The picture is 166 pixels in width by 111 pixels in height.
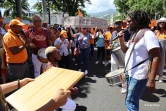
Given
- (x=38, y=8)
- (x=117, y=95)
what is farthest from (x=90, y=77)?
(x=38, y=8)

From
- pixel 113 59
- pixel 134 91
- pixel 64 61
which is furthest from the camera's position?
pixel 64 61

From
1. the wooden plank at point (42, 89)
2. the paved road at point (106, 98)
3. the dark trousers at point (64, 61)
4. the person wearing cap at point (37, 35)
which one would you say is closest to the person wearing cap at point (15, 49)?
the person wearing cap at point (37, 35)

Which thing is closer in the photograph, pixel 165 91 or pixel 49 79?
pixel 49 79

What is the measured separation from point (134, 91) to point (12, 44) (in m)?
2.17

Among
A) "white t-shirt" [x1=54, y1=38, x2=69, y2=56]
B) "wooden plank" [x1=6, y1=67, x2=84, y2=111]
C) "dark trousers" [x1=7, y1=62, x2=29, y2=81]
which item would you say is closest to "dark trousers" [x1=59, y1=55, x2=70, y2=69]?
"white t-shirt" [x1=54, y1=38, x2=69, y2=56]

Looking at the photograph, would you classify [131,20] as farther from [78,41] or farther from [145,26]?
[78,41]

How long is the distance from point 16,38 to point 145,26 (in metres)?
2.18

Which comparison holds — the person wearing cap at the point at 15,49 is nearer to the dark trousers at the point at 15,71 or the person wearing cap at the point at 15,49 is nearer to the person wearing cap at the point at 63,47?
the dark trousers at the point at 15,71

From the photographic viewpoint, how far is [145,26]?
258 cm

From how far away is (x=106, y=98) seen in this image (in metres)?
4.38

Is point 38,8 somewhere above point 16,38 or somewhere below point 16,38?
above

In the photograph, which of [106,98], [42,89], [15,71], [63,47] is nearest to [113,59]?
[106,98]

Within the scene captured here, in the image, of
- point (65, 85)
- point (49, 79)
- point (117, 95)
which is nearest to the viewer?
point (65, 85)

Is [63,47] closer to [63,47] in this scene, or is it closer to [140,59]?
[63,47]
